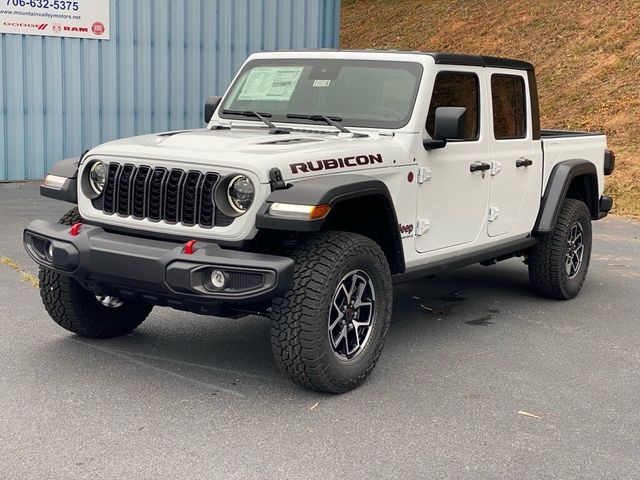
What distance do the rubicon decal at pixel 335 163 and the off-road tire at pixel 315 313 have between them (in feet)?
1.16

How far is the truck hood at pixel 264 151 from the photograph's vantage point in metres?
4.57

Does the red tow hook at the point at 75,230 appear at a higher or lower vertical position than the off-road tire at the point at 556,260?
higher

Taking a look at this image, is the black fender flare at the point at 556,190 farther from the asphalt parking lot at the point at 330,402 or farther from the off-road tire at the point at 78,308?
the off-road tire at the point at 78,308

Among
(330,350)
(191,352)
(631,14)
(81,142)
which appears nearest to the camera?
(330,350)

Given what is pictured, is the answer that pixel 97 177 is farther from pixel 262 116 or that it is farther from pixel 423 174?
pixel 423 174

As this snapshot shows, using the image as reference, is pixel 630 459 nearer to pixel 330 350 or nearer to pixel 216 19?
pixel 330 350

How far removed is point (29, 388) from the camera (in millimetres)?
4797

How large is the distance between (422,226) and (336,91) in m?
1.07

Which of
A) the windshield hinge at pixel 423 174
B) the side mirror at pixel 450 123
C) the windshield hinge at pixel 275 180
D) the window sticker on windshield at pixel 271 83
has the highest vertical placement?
the window sticker on windshield at pixel 271 83

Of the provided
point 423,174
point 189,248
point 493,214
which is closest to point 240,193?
point 189,248

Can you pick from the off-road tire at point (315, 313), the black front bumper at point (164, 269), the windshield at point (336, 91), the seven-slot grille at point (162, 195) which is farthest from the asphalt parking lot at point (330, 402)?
the windshield at point (336, 91)

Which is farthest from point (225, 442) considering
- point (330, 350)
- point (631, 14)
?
point (631, 14)

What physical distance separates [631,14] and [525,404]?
19269mm

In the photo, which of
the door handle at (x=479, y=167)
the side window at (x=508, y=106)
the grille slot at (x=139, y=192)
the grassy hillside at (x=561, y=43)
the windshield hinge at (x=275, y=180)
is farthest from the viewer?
the grassy hillside at (x=561, y=43)
